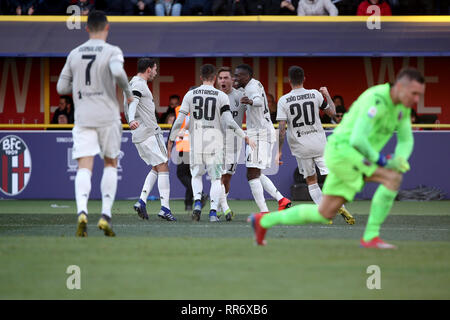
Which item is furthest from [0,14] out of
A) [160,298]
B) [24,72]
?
[160,298]

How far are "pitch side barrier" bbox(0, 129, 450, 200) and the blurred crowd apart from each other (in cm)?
357

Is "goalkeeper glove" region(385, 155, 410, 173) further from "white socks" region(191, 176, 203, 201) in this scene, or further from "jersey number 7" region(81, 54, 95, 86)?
"white socks" region(191, 176, 203, 201)

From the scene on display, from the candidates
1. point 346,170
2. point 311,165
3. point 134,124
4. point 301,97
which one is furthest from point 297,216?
point 301,97

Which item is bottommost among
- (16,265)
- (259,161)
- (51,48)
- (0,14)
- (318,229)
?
(16,265)

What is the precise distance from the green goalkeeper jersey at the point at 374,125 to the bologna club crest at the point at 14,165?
1143 centimetres

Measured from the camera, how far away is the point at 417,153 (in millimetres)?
19766

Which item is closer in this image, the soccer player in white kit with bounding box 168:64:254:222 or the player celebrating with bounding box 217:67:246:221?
the soccer player in white kit with bounding box 168:64:254:222

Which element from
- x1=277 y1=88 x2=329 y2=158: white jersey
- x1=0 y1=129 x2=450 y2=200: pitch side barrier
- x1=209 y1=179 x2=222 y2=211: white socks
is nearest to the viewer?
x1=277 y1=88 x2=329 y2=158: white jersey

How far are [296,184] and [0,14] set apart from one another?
8522 mm

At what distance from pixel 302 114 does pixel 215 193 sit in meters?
1.66

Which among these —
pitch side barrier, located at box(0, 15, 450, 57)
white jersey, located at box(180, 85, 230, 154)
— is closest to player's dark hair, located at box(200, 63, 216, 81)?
white jersey, located at box(180, 85, 230, 154)

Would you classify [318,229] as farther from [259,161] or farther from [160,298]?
[160,298]

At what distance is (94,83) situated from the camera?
10391mm

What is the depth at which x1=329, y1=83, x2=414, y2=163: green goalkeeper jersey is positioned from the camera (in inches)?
337
